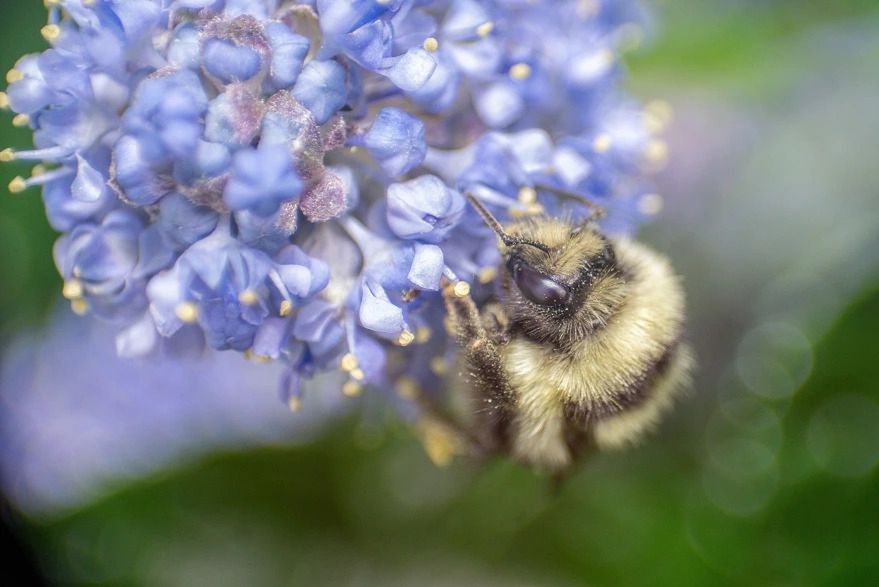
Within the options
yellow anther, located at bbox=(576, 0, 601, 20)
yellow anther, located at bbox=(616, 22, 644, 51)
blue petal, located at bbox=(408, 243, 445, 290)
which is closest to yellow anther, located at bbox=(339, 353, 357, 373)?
blue petal, located at bbox=(408, 243, 445, 290)

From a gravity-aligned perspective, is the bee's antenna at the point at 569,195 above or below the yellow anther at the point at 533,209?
below

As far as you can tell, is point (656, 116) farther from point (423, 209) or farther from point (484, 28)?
point (423, 209)

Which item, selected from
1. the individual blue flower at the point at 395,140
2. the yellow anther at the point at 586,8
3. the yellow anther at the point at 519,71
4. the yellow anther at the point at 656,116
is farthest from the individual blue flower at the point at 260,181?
the yellow anther at the point at 656,116

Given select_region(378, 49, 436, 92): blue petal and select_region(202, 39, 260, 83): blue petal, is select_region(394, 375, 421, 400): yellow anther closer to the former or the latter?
select_region(378, 49, 436, 92): blue petal

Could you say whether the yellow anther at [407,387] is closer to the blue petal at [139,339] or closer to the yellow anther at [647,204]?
the blue petal at [139,339]

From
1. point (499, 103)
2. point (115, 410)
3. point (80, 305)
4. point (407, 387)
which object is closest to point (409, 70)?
point (499, 103)

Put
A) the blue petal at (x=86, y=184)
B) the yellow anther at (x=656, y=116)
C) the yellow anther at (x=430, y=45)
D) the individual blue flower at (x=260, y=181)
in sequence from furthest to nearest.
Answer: the yellow anther at (x=656, y=116) < the yellow anther at (x=430, y=45) < the blue petal at (x=86, y=184) < the individual blue flower at (x=260, y=181)
